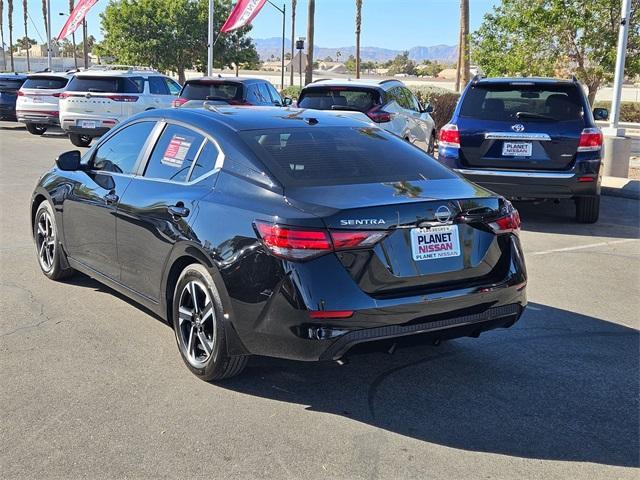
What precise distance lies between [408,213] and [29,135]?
20.3 m

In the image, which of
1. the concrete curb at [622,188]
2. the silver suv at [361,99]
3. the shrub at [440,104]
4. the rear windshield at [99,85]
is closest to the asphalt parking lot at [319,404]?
the concrete curb at [622,188]

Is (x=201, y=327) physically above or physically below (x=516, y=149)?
below

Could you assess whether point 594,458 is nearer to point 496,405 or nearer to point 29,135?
point 496,405

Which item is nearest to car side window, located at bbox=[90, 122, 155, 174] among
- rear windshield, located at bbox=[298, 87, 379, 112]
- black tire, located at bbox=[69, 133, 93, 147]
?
rear windshield, located at bbox=[298, 87, 379, 112]

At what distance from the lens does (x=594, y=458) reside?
369cm

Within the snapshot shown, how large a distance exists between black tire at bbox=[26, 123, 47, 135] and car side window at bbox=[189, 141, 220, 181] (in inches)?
733

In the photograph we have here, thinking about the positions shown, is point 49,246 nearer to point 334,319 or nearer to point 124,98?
point 334,319

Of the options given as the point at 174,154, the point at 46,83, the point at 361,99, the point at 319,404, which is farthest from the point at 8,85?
the point at 319,404

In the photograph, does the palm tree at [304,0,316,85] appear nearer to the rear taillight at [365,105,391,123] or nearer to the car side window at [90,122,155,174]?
the rear taillight at [365,105,391,123]

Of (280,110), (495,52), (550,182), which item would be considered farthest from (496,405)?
(495,52)

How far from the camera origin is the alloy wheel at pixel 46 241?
21.5ft

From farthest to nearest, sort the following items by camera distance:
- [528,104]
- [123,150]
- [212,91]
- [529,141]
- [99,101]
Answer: [99,101]
[212,91]
[528,104]
[529,141]
[123,150]

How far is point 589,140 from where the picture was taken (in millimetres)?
9047

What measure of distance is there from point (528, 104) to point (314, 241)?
6.36 metres
